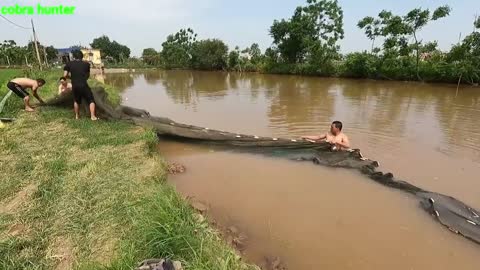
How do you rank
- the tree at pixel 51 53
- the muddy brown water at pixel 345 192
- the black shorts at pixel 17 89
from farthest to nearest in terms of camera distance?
1. the tree at pixel 51 53
2. the black shorts at pixel 17 89
3. the muddy brown water at pixel 345 192

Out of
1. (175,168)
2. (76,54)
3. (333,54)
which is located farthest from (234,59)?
(175,168)

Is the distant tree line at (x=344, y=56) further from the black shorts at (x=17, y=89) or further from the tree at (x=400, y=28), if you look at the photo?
the black shorts at (x=17, y=89)

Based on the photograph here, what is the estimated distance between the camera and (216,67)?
140ft

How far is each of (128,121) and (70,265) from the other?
184 inches

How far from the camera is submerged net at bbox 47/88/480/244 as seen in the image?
3475 mm

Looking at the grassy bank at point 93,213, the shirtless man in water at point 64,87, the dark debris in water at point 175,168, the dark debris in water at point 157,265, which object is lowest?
the dark debris in water at point 175,168

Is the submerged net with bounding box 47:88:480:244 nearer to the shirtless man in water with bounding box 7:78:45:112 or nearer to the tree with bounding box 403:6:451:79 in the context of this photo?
the shirtless man in water with bounding box 7:78:45:112

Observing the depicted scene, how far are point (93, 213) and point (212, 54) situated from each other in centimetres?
4012

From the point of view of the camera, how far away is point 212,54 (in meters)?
41.8

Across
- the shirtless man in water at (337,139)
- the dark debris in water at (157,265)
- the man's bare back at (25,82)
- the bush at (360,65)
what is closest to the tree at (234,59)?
A: the bush at (360,65)

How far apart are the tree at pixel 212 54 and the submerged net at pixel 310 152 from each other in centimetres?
3444

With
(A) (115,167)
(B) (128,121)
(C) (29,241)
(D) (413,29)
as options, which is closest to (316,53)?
(D) (413,29)

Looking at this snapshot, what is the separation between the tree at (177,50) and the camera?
48.1 meters

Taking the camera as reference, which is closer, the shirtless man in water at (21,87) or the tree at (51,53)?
the shirtless man in water at (21,87)
